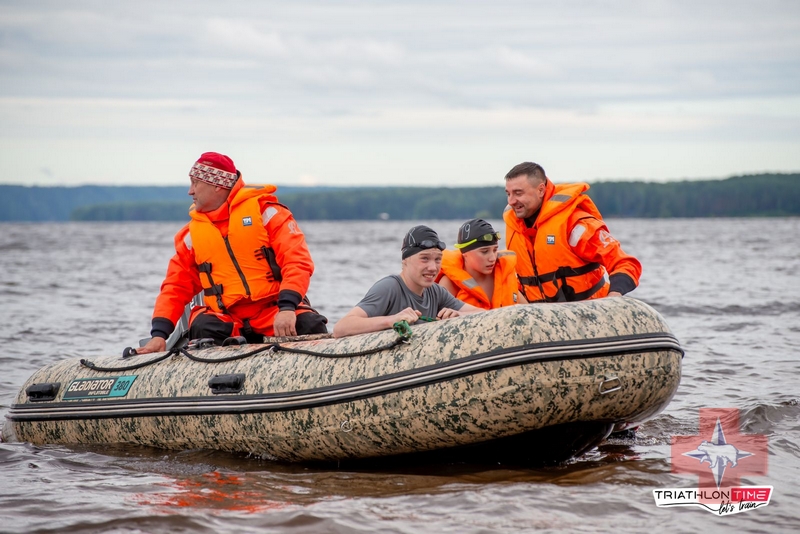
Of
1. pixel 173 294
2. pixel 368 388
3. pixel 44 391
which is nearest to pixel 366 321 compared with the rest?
pixel 368 388

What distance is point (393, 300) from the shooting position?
4953mm

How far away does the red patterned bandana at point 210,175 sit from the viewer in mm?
5637

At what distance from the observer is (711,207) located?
311 feet

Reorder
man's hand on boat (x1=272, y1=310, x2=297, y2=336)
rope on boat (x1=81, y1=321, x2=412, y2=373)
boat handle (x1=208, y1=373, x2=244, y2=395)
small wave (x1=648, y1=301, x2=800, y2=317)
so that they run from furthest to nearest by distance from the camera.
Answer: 1. small wave (x1=648, y1=301, x2=800, y2=317)
2. man's hand on boat (x1=272, y1=310, x2=297, y2=336)
3. boat handle (x1=208, y1=373, x2=244, y2=395)
4. rope on boat (x1=81, y1=321, x2=412, y2=373)

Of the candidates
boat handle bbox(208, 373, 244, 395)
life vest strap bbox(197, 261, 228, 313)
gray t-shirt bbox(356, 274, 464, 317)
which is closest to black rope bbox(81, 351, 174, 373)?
life vest strap bbox(197, 261, 228, 313)

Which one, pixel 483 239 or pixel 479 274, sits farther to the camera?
pixel 479 274

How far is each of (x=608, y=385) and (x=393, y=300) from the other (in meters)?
1.30

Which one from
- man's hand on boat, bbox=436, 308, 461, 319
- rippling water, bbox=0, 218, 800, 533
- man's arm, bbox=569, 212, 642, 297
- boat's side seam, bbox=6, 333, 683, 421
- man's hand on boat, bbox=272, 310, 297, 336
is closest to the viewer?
rippling water, bbox=0, 218, 800, 533

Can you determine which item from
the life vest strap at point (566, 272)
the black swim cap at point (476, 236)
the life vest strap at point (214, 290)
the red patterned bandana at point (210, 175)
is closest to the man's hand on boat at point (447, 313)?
the black swim cap at point (476, 236)

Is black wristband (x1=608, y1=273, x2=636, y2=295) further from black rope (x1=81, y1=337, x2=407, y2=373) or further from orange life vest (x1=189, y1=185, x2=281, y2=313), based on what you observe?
orange life vest (x1=189, y1=185, x2=281, y2=313)

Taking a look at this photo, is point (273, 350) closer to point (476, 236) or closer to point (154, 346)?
point (154, 346)

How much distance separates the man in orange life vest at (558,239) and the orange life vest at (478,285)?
20cm

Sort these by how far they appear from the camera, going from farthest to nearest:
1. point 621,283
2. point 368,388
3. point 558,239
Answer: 1. point 558,239
2. point 621,283
3. point 368,388

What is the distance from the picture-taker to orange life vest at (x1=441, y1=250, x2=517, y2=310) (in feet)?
18.3
